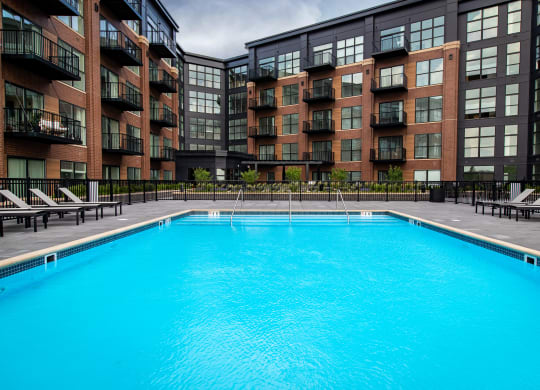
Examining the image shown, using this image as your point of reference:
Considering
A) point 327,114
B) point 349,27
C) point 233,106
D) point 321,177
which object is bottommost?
point 321,177

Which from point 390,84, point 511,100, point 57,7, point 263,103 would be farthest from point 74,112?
point 511,100

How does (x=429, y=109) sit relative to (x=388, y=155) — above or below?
above

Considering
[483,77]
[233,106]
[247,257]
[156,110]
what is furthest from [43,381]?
[233,106]

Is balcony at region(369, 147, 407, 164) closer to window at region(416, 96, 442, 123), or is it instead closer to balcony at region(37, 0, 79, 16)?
window at region(416, 96, 442, 123)

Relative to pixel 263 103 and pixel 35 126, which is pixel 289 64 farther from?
pixel 35 126

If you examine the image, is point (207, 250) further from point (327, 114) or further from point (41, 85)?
point (327, 114)

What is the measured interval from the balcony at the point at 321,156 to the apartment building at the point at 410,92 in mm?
117

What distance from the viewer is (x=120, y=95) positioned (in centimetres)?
2491

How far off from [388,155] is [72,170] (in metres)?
26.3

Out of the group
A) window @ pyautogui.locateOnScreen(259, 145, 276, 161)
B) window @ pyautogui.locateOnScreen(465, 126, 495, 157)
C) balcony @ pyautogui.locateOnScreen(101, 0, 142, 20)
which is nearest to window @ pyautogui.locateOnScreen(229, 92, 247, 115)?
window @ pyautogui.locateOnScreen(259, 145, 276, 161)

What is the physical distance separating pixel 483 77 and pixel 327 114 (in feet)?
46.9

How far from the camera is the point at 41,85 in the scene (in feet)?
56.9

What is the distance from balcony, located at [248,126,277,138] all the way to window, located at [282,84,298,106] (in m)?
3.31

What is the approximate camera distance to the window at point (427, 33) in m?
29.5
